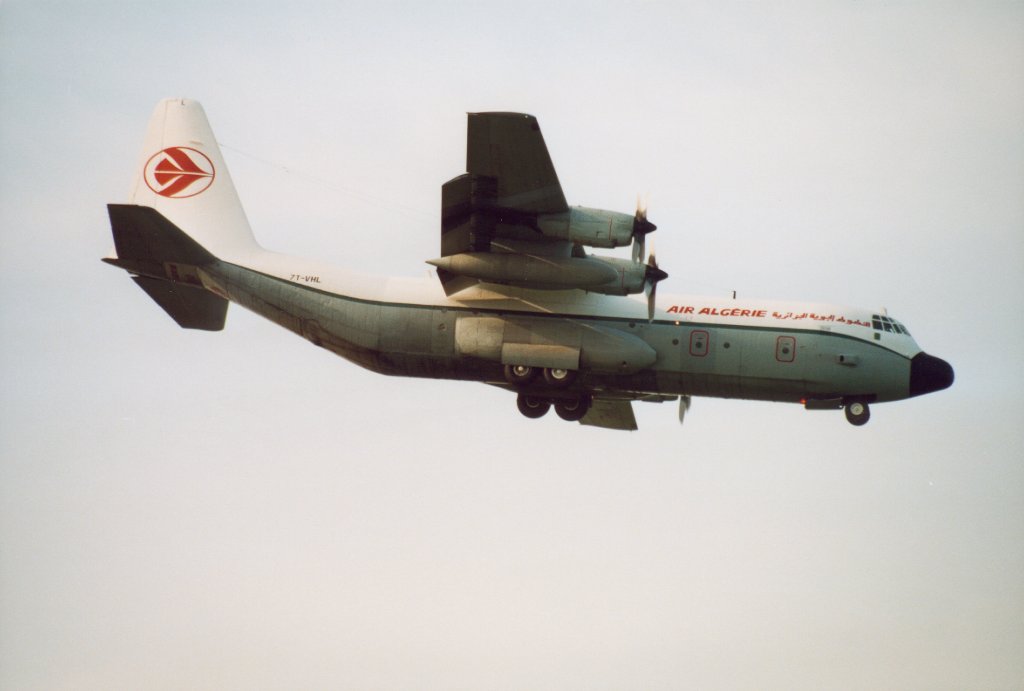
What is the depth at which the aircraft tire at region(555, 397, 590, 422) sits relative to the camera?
29.1 meters

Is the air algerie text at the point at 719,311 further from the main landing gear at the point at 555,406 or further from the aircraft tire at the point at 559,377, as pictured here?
the main landing gear at the point at 555,406

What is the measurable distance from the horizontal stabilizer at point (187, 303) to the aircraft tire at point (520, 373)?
792 cm

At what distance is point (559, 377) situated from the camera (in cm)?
2734

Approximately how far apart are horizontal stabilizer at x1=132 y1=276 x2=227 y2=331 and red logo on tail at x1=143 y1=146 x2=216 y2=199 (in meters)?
3.02

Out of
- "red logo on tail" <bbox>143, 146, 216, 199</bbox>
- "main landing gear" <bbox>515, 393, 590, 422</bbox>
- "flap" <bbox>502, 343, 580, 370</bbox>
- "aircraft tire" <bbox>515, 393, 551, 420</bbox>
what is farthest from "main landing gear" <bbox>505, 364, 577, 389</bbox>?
"red logo on tail" <bbox>143, 146, 216, 199</bbox>

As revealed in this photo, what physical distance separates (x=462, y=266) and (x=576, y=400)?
5.19 m

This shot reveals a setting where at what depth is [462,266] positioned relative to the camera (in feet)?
84.9

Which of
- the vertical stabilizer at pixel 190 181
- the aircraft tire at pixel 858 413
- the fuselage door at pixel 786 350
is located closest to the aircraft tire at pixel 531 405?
the fuselage door at pixel 786 350

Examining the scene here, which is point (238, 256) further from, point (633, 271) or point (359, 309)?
point (633, 271)

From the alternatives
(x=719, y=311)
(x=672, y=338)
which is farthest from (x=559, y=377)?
(x=719, y=311)

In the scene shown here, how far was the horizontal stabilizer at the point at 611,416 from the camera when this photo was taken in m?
31.8

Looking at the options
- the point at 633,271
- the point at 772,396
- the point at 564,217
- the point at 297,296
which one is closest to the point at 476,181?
the point at 564,217

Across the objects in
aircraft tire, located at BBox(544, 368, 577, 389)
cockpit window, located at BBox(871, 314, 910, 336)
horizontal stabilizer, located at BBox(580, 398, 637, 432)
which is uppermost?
cockpit window, located at BBox(871, 314, 910, 336)

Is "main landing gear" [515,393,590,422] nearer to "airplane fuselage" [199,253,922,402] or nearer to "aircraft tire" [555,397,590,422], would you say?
"aircraft tire" [555,397,590,422]
